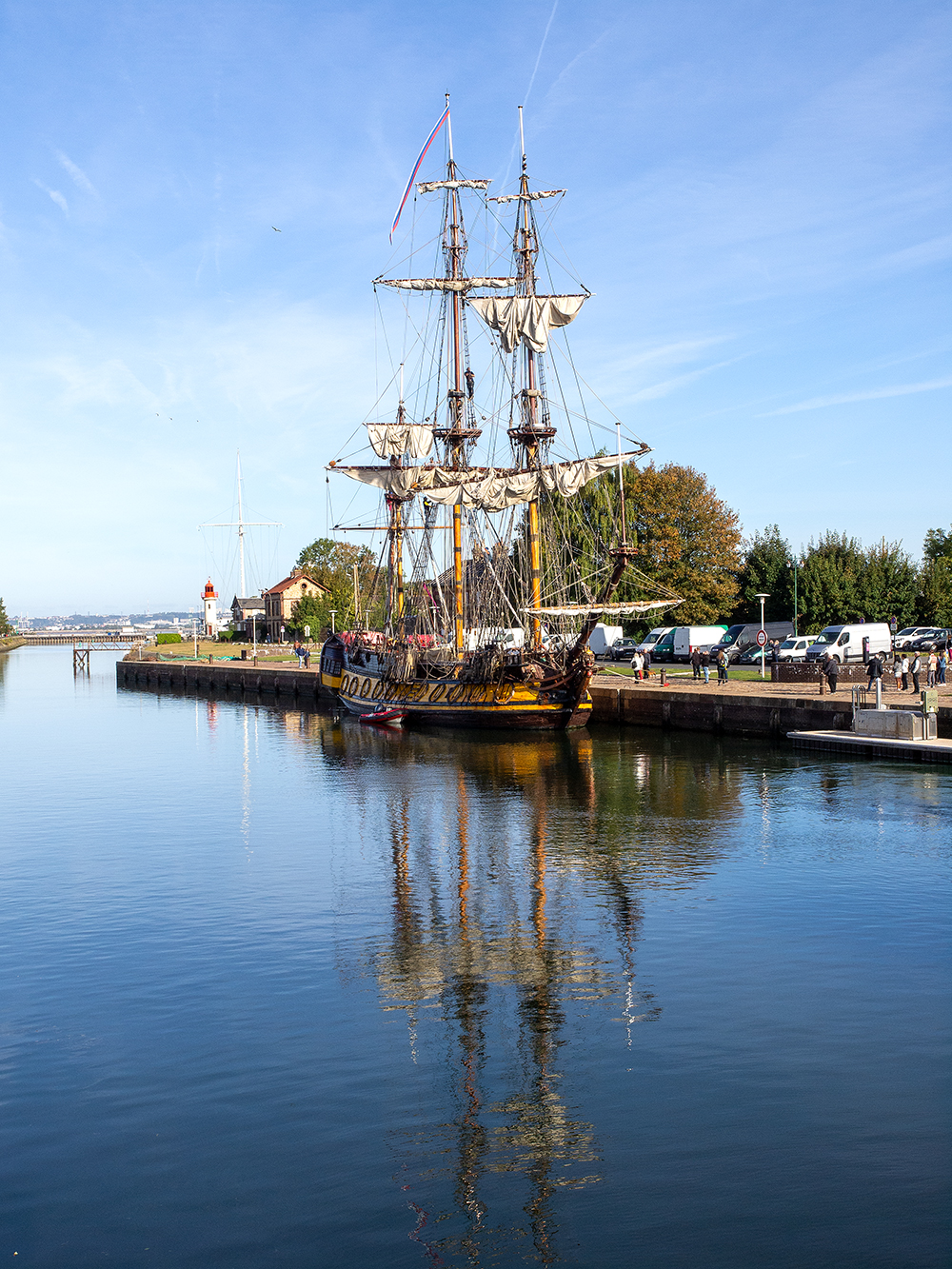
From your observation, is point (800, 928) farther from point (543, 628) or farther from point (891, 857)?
point (543, 628)

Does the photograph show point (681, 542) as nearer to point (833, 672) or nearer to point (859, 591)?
point (859, 591)

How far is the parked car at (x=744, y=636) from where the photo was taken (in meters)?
68.9

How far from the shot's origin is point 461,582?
6244 cm

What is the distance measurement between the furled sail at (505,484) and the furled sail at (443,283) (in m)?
11.2

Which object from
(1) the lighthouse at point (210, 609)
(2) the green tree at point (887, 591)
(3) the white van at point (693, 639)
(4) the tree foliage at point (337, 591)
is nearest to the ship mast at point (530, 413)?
(3) the white van at point (693, 639)

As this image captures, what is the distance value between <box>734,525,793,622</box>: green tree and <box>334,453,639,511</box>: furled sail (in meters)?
27.9

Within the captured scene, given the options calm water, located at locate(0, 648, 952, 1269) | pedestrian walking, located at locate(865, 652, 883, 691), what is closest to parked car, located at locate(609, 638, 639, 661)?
pedestrian walking, located at locate(865, 652, 883, 691)

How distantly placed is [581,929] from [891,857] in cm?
826

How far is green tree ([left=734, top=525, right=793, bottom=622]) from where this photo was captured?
81.6m

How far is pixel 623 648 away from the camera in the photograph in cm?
7519

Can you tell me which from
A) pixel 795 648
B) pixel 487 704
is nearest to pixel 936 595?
pixel 795 648

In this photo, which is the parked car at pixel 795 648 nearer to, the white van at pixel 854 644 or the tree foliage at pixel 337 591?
the white van at pixel 854 644

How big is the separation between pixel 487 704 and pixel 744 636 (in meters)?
28.1

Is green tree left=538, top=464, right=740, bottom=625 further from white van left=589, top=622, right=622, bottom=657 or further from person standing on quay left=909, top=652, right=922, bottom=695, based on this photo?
person standing on quay left=909, top=652, right=922, bottom=695
